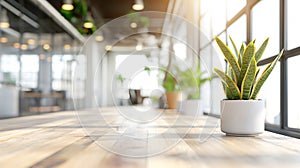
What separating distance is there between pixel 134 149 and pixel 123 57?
398mm

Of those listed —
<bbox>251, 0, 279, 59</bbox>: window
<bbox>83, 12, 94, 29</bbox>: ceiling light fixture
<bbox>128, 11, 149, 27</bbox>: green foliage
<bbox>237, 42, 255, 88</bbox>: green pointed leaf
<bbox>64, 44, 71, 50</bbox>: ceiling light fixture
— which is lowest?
<bbox>237, 42, 255, 88</bbox>: green pointed leaf

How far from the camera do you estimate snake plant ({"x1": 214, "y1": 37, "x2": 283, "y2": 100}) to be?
130 centimetres

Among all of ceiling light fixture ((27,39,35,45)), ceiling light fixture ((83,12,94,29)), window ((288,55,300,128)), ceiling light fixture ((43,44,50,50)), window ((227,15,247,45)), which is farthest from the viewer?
ceiling light fixture ((83,12,94,29))

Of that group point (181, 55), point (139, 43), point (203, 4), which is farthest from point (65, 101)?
point (139, 43)

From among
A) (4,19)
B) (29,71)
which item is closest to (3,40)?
(4,19)

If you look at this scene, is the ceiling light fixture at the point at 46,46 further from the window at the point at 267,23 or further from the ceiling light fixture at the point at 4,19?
the window at the point at 267,23

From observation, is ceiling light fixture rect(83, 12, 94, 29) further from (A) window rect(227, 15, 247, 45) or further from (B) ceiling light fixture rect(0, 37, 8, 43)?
(A) window rect(227, 15, 247, 45)

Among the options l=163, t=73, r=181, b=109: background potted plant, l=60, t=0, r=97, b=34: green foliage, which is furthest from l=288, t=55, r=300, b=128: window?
l=60, t=0, r=97, b=34: green foliage

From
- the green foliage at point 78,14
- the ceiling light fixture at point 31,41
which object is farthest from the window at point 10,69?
the green foliage at point 78,14

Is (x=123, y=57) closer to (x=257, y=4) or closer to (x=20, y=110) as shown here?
(x=257, y=4)

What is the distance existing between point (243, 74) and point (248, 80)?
0.05 meters

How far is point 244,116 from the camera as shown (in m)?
1.32

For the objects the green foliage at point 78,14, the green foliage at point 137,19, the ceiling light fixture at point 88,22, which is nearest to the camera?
the green foliage at point 137,19

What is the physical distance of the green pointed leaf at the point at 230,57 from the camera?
4.39 feet
